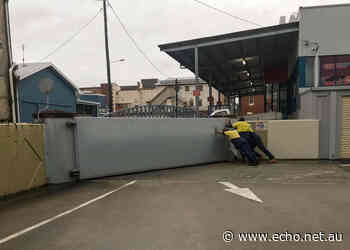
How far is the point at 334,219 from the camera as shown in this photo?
3.09 meters

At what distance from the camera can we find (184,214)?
11.0ft

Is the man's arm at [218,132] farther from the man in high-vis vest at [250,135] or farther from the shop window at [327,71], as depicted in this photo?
the shop window at [327,71]

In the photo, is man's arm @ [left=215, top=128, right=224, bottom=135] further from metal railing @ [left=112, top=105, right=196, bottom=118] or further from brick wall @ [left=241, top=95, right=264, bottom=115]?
brick wall @ [left=241, top=95, right=264, bottom=115]

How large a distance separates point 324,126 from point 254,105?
98.7 feet

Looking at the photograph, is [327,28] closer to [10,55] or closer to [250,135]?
[250,135]

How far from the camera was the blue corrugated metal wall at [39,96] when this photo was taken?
1321 centimetres

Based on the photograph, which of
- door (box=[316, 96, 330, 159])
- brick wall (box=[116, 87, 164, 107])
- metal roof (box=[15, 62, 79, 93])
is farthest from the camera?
brick wall (box=[116, 87, 164, 107])

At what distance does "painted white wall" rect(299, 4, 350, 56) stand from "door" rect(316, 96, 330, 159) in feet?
13.7

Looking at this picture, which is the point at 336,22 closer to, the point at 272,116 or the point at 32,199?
the point at 272,116

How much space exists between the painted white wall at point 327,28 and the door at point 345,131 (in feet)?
13.8

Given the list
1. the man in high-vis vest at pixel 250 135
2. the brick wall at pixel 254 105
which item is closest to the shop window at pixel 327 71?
the man in high-vis vest at pixel 250 135

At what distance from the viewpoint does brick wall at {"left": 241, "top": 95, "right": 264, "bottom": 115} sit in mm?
35344

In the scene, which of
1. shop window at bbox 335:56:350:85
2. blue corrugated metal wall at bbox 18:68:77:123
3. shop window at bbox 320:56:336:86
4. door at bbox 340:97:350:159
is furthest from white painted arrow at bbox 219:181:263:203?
blue corrugated metal wall at bbox 18:68:77:123

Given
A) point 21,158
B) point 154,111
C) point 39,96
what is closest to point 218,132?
point 154,111
